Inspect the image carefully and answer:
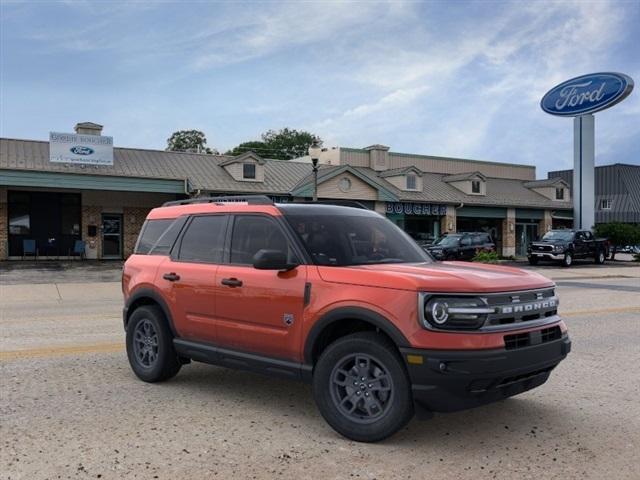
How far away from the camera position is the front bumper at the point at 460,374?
13.3 ft

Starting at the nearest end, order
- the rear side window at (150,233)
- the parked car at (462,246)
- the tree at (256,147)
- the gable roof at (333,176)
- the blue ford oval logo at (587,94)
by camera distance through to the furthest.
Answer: the rear side window at (150,233)
the parked car at (462,246)
the gable roof at (333,176)
the blue ford oval logo at (587,94)
the tree at (256,147)

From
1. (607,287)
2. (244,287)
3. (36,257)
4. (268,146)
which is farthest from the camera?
(268,146)

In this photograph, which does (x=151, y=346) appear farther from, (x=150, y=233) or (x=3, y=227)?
(x=3, y=227)

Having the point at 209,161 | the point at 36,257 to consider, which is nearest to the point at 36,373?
the point at 36,257

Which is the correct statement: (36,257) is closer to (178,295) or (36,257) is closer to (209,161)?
(209,161)

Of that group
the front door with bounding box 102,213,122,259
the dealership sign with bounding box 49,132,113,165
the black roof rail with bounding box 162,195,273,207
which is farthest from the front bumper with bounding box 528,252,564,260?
the black roof rail with bounding box 162,195,273,207

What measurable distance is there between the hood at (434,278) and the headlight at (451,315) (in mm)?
94

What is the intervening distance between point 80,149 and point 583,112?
93.6ft

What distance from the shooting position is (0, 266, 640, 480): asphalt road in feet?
13.2

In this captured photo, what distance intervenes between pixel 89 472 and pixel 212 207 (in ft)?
9.12

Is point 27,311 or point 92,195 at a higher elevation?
point 92,195

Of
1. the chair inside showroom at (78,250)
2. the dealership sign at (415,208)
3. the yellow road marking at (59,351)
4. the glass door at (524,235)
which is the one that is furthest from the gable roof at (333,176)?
the yellow road marking at (59,351)

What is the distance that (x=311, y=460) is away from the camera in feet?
13.6

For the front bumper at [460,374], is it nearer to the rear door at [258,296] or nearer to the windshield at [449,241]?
the rear door at [258,296]
